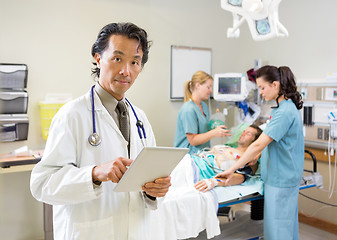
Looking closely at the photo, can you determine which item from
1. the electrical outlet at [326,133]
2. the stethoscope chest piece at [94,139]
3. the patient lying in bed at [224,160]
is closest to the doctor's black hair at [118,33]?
the stethoscope chest piece at [94,139]

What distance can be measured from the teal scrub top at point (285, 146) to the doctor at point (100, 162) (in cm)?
135

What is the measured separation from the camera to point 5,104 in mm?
2773

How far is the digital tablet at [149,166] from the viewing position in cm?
100

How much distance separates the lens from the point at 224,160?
2.92m

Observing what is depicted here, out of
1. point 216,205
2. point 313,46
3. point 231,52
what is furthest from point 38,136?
point 313,46

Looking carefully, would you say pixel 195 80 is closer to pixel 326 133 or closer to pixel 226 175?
pixel 226 175

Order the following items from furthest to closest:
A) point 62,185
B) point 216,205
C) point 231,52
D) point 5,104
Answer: point 231,52 < point 5,104 < point 216,205 < point 62,185

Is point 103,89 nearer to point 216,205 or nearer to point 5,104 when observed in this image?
point 216,205

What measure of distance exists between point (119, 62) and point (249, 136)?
209 cm

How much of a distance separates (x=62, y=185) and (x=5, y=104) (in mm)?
2018

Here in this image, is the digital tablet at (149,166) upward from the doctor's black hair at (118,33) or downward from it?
downward

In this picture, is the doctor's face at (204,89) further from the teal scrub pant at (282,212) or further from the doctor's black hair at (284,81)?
the teal scrub pant at (282,212)

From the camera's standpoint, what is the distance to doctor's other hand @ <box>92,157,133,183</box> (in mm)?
1015

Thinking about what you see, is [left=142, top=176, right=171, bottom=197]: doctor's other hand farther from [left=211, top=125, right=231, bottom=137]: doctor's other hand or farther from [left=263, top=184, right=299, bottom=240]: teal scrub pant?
[left=211, top=125, right=231, bottom=137]: doctor's other hand
